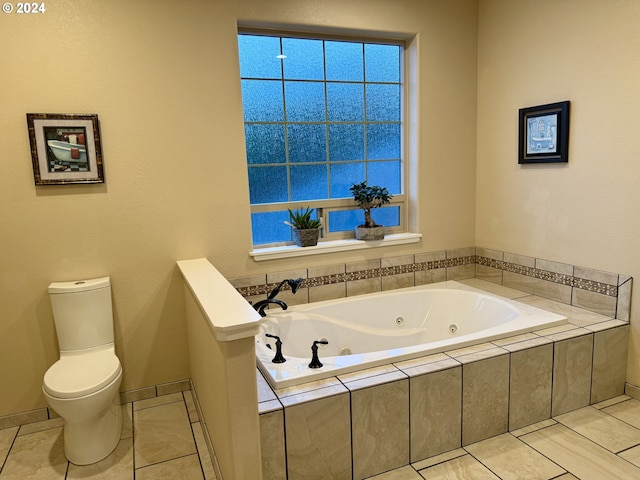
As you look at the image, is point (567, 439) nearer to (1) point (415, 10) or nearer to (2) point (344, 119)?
(2) point (344, 119)

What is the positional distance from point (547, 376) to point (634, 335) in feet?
2.15

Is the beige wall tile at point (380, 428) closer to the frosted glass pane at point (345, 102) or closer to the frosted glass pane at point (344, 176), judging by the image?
the frosted glass pane at point (344, 176)

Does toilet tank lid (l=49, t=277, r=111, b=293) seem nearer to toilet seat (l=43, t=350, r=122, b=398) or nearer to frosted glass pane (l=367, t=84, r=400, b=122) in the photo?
toilet seat (l=43, t=350, r=122, b=398)

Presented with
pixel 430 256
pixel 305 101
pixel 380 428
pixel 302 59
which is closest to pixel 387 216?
pixel 430 256

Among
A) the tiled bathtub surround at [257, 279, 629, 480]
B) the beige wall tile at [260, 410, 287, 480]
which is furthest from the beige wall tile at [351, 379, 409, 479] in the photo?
the beige wall tile at [260, 410, 287, 480]

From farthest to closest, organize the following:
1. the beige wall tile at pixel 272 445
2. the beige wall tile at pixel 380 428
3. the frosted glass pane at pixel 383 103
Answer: the frosted glass pane at pixel 383 103
the beige wall tile at pixel 380 428
the beige wall tile at pixel 272 445

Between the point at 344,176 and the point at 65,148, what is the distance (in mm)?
1822

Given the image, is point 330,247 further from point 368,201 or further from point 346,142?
point 346,142

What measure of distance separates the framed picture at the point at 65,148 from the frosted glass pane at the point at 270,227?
102 centimetres

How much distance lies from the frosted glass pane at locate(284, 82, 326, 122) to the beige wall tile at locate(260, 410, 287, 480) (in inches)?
81.3

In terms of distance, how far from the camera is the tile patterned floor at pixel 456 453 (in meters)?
2.05

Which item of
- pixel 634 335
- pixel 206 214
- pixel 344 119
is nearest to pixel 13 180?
pixel 206 214

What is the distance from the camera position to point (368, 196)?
325 cm

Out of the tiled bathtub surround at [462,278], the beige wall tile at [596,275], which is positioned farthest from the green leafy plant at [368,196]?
the beige wall tile at [596,275]
